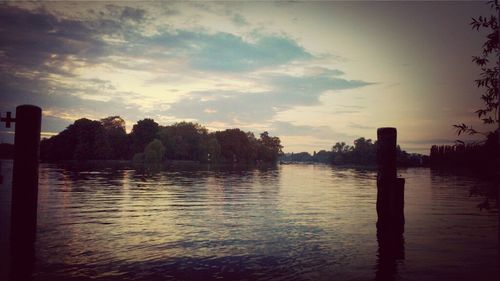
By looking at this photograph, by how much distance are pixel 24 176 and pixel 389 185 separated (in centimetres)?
1189

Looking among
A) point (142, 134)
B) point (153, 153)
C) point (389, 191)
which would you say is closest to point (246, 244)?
point (389, 191)

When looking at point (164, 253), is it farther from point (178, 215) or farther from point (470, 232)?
point (470, 232)

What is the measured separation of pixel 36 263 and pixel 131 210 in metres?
9.79

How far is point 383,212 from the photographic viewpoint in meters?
13.7

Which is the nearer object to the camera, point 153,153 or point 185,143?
point 153,153

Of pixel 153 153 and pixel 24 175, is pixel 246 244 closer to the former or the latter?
pixel 24 175

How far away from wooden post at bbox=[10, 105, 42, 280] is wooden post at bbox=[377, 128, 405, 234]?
11.3 m

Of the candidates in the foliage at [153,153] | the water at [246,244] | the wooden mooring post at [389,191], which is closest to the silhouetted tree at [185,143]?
the foliage at [153,153]

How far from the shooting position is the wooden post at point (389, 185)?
13516 millimetres

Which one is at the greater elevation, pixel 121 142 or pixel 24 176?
pixel 121 142

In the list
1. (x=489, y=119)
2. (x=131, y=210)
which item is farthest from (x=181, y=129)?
(x=489, y=119)

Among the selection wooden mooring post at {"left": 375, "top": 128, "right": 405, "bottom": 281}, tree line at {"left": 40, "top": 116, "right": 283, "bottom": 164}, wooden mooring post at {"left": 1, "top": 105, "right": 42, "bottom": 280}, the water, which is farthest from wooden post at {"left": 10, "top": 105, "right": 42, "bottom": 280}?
tree line at {"left": 40, "top": 116, "right": 283, "bottom": 164}

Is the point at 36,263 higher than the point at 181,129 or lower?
lower

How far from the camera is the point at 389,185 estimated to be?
1355cm
